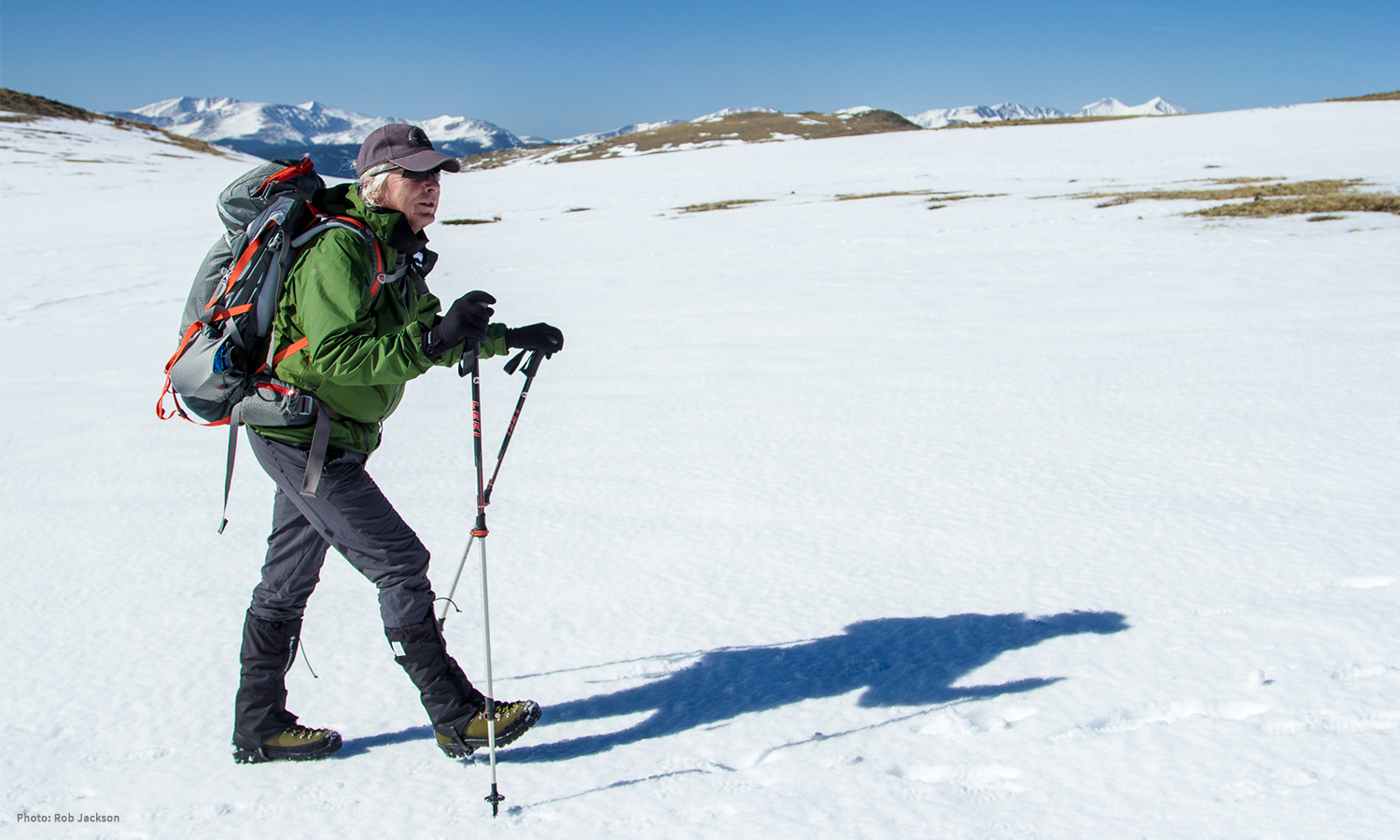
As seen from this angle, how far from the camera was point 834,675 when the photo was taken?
3033 millimetres

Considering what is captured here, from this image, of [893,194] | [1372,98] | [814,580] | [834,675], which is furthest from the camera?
[1372,98]

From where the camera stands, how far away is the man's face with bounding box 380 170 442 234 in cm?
242

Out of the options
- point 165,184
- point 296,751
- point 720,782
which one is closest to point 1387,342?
point 720,782

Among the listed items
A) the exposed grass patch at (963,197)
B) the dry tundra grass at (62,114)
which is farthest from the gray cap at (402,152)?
the dry tundra grass at (62,114)

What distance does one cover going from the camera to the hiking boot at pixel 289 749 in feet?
8.66

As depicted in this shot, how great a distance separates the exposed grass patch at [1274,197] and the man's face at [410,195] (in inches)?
516

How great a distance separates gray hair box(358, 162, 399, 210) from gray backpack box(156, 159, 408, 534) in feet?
0.40

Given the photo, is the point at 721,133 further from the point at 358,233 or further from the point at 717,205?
the point at 358,233

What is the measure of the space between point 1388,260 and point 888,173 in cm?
1568

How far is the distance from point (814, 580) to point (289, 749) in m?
2.02

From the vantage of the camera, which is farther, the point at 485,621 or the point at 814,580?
the point at 814,580

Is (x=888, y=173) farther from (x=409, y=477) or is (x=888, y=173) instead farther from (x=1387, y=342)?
(x=409, y=477)

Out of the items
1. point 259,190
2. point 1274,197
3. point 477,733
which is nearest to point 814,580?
point 477,733

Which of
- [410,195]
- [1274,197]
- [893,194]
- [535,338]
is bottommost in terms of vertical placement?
[535,338]
